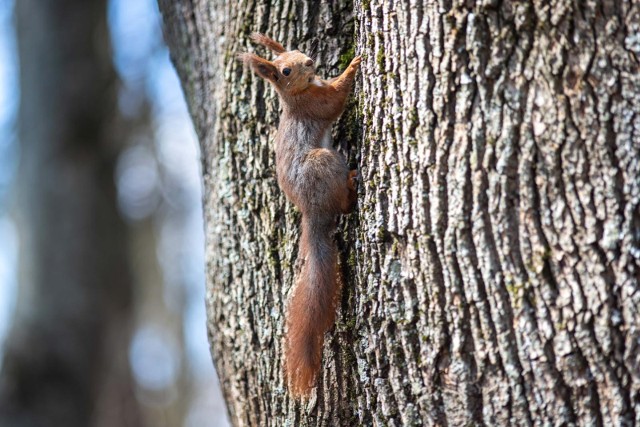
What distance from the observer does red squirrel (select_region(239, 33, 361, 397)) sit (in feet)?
7.29

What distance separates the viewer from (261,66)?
8.11ft

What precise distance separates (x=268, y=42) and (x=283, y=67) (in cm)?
10

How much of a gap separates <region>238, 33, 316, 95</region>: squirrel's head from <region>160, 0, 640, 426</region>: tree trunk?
30 centimetres

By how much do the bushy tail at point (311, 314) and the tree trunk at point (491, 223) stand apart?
53 millimetres

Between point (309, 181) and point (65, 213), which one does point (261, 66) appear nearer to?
point (309, 181)

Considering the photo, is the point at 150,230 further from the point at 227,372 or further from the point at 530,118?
the point at 530,118

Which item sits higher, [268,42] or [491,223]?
[268,42]

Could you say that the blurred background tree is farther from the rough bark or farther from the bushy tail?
the bushy tail

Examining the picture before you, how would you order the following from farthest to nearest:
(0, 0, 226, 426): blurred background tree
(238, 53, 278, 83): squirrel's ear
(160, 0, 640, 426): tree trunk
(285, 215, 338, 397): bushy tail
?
(0, 0, 226, 426): blurred background tree < (238, 53, 278, 83): squirrel's ear < (285, 215, 338, 397): bushy tail < (160, 0, 640, 426): tree trunk

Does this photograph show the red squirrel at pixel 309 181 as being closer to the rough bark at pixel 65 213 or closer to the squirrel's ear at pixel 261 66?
the squirrel's ear at pixel 261 66

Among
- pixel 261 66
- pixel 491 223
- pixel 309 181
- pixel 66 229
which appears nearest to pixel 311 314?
pixel 309 181

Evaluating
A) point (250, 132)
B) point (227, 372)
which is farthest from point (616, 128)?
point (227, 372)

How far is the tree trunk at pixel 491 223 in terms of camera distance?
5.49 feet

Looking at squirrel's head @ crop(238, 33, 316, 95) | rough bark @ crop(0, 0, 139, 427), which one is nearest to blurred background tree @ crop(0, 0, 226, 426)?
rough bark @ crop(0, 0, 139, 427)
